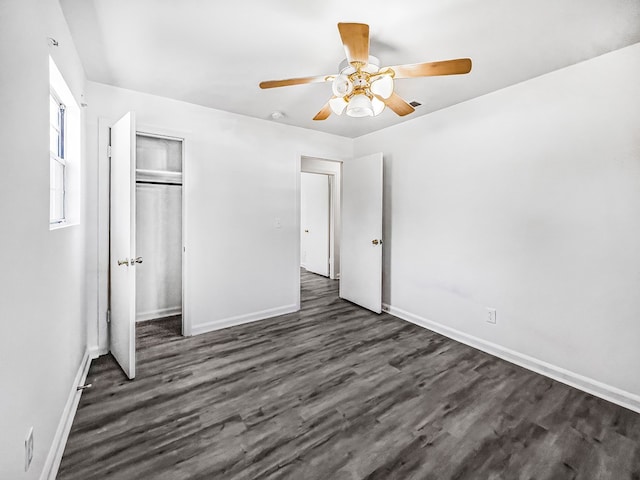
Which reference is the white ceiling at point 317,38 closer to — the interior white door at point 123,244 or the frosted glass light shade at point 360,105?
the frosted glass light shade at point 360,105

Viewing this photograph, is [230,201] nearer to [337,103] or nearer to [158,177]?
[158,177]

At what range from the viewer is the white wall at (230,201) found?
2891mm

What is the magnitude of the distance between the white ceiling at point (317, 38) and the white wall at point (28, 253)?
49 centimetres

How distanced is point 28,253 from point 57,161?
1.22m

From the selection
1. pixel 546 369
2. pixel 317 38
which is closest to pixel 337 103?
pixel 317 38

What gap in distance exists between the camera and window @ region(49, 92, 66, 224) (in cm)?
197

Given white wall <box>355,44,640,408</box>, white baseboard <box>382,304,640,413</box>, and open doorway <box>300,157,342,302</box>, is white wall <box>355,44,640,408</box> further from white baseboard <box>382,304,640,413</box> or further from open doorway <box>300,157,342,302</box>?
open doorway <box>300,157,342,302</box>

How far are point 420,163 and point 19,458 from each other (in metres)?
3.70

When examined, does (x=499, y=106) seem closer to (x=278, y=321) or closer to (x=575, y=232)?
(x=575, y=232)

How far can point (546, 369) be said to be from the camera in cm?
245

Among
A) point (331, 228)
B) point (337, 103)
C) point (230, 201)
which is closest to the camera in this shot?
point (337, 103)

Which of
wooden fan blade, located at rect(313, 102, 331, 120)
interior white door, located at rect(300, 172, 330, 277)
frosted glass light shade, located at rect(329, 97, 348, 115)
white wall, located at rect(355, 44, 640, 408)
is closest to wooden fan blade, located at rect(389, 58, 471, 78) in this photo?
frosted glass light shade, located at rect(329, 97, 348, 115)

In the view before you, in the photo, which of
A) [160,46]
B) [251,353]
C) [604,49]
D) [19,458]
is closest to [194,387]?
[251,353]

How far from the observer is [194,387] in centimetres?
224
